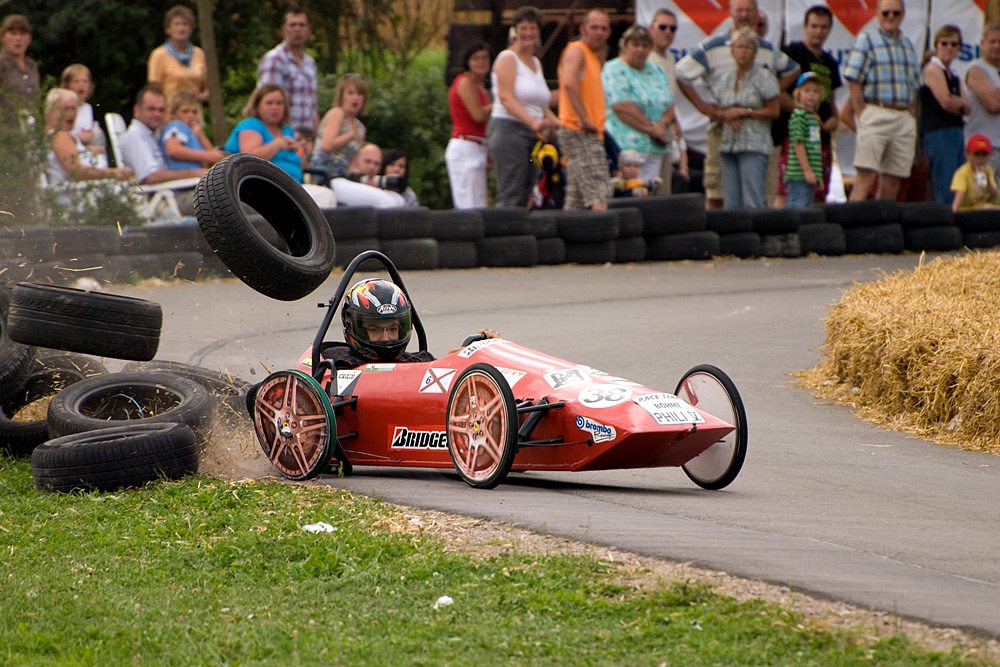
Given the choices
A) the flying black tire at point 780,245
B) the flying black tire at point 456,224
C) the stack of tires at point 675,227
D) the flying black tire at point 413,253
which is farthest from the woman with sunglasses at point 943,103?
the flying black tire at point 413,253

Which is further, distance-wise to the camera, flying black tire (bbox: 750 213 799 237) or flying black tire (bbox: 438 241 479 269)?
flying black tire (bbox: 750 213 799 237)

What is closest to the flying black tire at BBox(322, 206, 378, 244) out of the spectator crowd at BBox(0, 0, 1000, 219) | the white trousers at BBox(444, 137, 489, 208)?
the spectator crowd at BBox(0, 0, 1000, 219)

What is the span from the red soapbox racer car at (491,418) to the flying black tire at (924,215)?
→ 1074cm

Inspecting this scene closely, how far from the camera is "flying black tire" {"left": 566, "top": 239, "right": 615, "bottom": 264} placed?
47.1ft

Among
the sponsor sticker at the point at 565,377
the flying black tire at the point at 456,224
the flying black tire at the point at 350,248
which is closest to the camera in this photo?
the sponsor sticker at the point at 565,377

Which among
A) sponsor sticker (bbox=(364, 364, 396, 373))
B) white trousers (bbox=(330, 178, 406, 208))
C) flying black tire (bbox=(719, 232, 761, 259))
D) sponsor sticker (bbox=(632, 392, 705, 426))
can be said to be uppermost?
white trousers (bbox=(330, 178, 406, 208))

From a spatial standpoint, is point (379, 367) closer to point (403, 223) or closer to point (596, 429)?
point (596, 429)

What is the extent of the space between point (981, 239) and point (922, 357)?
9.63 metres

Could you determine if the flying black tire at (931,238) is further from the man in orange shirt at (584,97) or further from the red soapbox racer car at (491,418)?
the red soapbox racer car at (491,418)

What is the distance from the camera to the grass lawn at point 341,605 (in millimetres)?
3650

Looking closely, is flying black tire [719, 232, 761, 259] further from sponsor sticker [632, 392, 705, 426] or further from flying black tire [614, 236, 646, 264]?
sponsor sticker [632, 392, 705, 426]

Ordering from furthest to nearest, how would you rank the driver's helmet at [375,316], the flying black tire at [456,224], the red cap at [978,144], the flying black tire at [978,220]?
the flying black tire at [978,220]
the red cap at [978,144]
the flying black tire at [456,224]
the driver's helmet at [375,316]

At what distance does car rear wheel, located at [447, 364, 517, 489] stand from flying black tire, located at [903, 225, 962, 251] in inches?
455

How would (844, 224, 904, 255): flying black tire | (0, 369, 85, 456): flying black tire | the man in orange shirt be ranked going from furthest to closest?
(844, 224, 904, 255): flying black tire
the man in orange shirt
(0, 369, 85, 456): flying black tire
